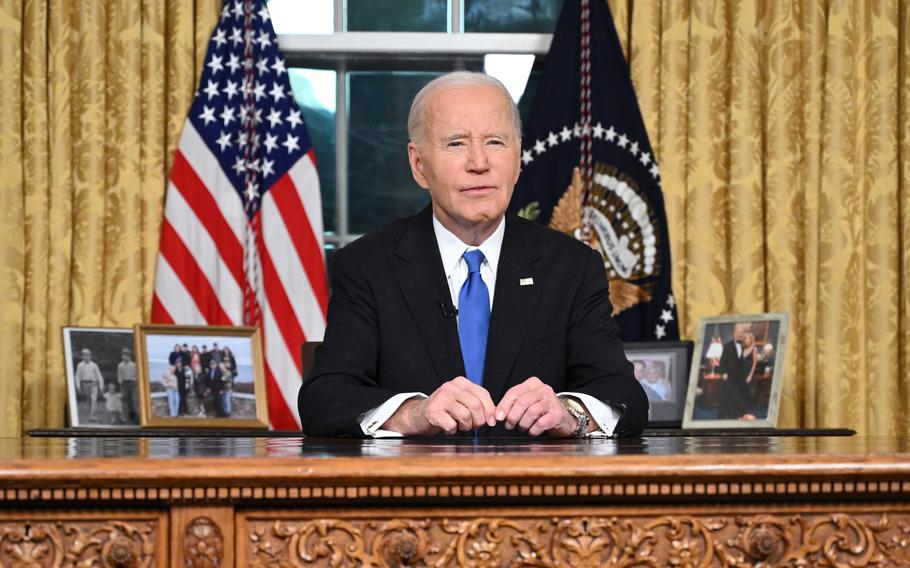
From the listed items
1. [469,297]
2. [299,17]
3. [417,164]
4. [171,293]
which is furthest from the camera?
[299,17]

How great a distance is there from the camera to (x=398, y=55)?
14.0ft

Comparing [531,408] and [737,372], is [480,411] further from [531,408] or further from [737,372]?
[737,372]

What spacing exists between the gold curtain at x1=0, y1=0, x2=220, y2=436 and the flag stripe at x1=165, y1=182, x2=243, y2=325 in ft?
0.19

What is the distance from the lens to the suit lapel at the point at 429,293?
7.84ft

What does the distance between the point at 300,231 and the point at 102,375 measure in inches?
28.9

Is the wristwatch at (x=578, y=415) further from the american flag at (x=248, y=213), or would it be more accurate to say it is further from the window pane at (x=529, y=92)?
the window pane at (x=529, y=92)

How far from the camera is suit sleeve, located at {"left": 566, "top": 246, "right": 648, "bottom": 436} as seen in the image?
7.55 feet

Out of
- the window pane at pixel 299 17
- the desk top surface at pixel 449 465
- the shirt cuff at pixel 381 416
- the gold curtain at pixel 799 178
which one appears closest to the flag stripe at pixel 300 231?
the window pane at pixel 299 17

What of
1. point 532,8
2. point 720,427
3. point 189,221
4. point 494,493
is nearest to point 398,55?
point 532,8

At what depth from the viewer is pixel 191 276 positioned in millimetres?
3939

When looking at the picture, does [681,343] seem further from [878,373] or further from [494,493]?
[494,493]

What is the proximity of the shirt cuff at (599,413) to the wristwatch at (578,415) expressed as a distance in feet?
0.03

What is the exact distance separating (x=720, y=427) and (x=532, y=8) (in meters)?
1.51

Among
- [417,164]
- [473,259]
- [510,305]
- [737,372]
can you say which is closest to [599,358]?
[510,305]
